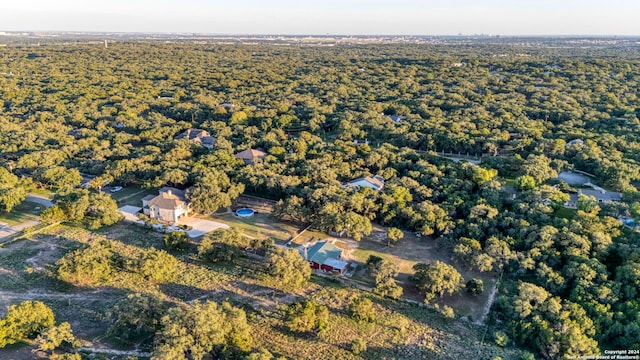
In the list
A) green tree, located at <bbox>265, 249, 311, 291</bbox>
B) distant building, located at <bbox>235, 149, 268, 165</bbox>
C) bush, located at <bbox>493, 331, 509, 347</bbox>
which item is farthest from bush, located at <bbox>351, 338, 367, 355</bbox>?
distant building, located at <bbox>235, 149, 268, 165</bbox>

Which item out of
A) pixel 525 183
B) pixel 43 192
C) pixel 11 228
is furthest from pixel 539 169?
pixel 43 192

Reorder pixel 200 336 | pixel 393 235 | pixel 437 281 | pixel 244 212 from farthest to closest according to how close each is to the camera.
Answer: pixel 244 212
pixel 393 235
pixel 437 281
pixel 200 336

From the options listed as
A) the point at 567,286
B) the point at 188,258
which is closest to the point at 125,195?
the point at 188,258

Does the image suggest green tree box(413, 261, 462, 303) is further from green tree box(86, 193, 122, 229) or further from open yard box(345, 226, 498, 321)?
green tree box(86, 193, 122, 229)

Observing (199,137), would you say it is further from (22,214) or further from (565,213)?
(565,213)

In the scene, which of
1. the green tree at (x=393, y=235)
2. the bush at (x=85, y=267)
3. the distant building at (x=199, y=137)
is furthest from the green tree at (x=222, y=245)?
the distant building at (x=199, y=137)

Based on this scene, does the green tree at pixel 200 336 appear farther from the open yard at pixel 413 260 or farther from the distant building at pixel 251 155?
the distant building at pixel 251 155
